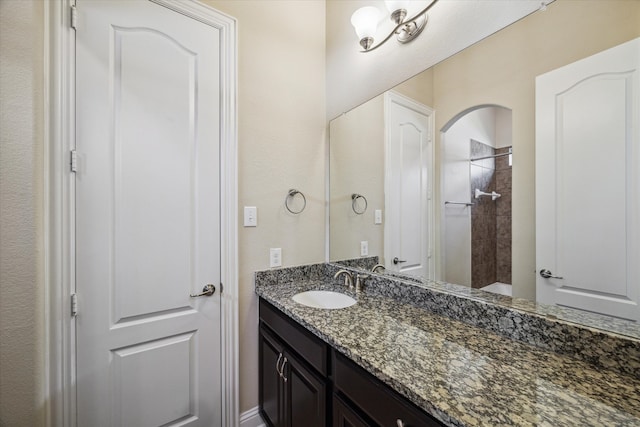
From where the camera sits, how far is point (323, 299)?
5.10ft

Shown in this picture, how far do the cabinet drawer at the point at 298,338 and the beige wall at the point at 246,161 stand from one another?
0.21 meters

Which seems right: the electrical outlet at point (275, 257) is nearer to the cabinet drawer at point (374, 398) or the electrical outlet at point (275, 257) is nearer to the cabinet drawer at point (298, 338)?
the cabinet drawer at point (298, 338)

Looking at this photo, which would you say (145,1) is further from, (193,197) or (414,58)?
(414,58)

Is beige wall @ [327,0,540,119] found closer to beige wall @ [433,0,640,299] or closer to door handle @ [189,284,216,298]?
beige wall @ [433,0,640,299]

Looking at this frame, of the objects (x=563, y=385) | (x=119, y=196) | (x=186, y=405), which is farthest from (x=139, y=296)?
(x=563, y=385)

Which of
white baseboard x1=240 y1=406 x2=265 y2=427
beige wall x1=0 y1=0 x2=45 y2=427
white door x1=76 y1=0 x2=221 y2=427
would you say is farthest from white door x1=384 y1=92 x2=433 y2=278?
beige wall x1=0 y1=0 x2=45 y2=427

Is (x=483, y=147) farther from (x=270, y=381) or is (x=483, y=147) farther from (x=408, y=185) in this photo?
(x=270, y=381)

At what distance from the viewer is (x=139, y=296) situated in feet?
4.14

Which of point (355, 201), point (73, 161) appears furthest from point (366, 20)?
point (73, 161)

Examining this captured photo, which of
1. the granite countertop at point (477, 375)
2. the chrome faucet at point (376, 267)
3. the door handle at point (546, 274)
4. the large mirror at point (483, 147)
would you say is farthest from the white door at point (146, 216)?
the door handle at point (546, 274)

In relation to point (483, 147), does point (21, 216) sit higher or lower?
lower

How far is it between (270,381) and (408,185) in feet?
4.38

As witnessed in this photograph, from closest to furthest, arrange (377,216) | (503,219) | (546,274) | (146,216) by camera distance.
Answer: (546,274)
(503,219)
(146,216)
(377,216)

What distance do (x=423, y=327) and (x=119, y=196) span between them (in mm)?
1461
